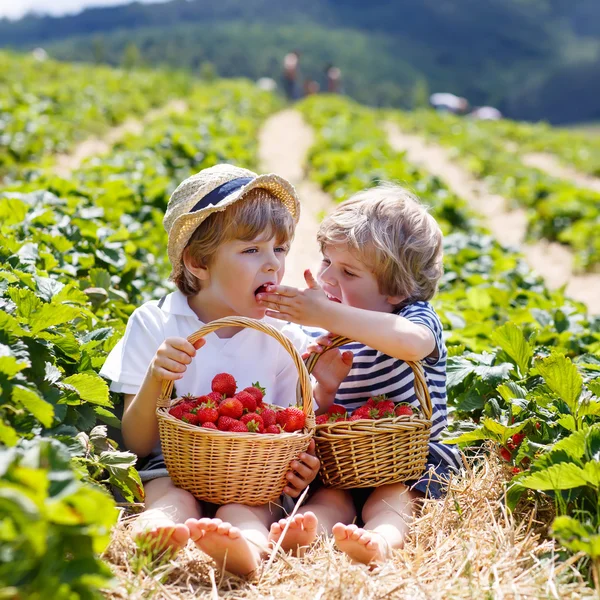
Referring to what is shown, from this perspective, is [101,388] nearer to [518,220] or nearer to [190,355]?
[190,355]

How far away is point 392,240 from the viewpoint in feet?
10.3

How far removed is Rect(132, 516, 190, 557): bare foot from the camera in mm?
2268

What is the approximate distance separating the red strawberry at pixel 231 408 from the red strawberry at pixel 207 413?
24mm

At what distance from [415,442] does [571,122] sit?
103 meters

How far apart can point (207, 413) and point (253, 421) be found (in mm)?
156

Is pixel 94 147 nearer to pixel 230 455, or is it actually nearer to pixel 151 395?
pixel 151 395

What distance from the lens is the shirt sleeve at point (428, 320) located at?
2924mm

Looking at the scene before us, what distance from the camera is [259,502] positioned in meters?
2.64

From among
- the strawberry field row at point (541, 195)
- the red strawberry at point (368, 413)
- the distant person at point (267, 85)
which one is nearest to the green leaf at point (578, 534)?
the red strawberry at point (368, 413)

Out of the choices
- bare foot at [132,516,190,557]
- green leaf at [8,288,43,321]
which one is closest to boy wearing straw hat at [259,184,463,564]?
bare foot at [132,516,190,557]

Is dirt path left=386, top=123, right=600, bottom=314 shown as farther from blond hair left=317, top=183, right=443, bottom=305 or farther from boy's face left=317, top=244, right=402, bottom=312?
boy's face left=317, top=244, right=402, bottom=312

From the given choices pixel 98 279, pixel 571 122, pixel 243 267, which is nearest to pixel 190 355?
pixel 243 267

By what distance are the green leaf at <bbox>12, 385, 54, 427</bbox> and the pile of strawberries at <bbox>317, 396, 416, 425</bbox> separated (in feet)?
3.62

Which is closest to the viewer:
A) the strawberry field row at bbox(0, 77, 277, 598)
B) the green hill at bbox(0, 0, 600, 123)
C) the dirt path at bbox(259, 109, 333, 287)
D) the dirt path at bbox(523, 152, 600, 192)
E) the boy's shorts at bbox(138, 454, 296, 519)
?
the strawberry field row at bbox(0, 77, 277, 598)
